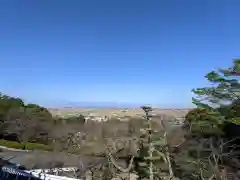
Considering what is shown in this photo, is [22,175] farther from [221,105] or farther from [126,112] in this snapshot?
[126,112]

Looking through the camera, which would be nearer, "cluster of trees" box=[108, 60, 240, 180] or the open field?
"cluster of trees" box=[108, 60, 240, 180]

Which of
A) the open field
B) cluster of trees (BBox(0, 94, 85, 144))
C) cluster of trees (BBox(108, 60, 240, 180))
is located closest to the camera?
cluster of trees (BBox(108, 60, 240, 180))

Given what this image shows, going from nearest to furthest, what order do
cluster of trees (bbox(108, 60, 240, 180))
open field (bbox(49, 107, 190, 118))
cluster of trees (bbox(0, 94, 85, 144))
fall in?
cluster of trees (bbox(108, 60, 240, 180)) → open field (bbox(49, 107, 190, 118)) → cluster of trees (bbox(0, 94, 85, 144))

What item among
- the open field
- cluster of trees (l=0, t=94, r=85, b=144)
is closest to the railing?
the open field

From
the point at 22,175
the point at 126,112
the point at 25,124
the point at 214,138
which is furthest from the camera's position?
the point at 126,112

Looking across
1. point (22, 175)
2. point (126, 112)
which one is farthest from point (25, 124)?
point (126, 112)

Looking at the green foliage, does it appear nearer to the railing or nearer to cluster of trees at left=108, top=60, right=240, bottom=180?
cluster of trees at left=108, top=60, right=240, bottom=180

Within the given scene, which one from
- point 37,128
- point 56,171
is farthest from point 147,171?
point 37,128

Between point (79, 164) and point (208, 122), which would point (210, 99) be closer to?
point (208, 122)

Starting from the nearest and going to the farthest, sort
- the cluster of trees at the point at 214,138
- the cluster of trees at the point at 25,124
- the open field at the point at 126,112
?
the cluster of trees at the point at 214,138 < the open field at the point at 126,112 < the cluster of trees at the point at 25,124

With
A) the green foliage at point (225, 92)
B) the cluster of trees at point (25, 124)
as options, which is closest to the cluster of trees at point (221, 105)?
the green foliage at point (225, 92)

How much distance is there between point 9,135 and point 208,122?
16386mm

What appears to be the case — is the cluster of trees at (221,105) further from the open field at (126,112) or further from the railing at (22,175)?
the railing at (22,175)

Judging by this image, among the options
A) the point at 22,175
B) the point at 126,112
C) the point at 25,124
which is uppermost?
the point at 126,112
